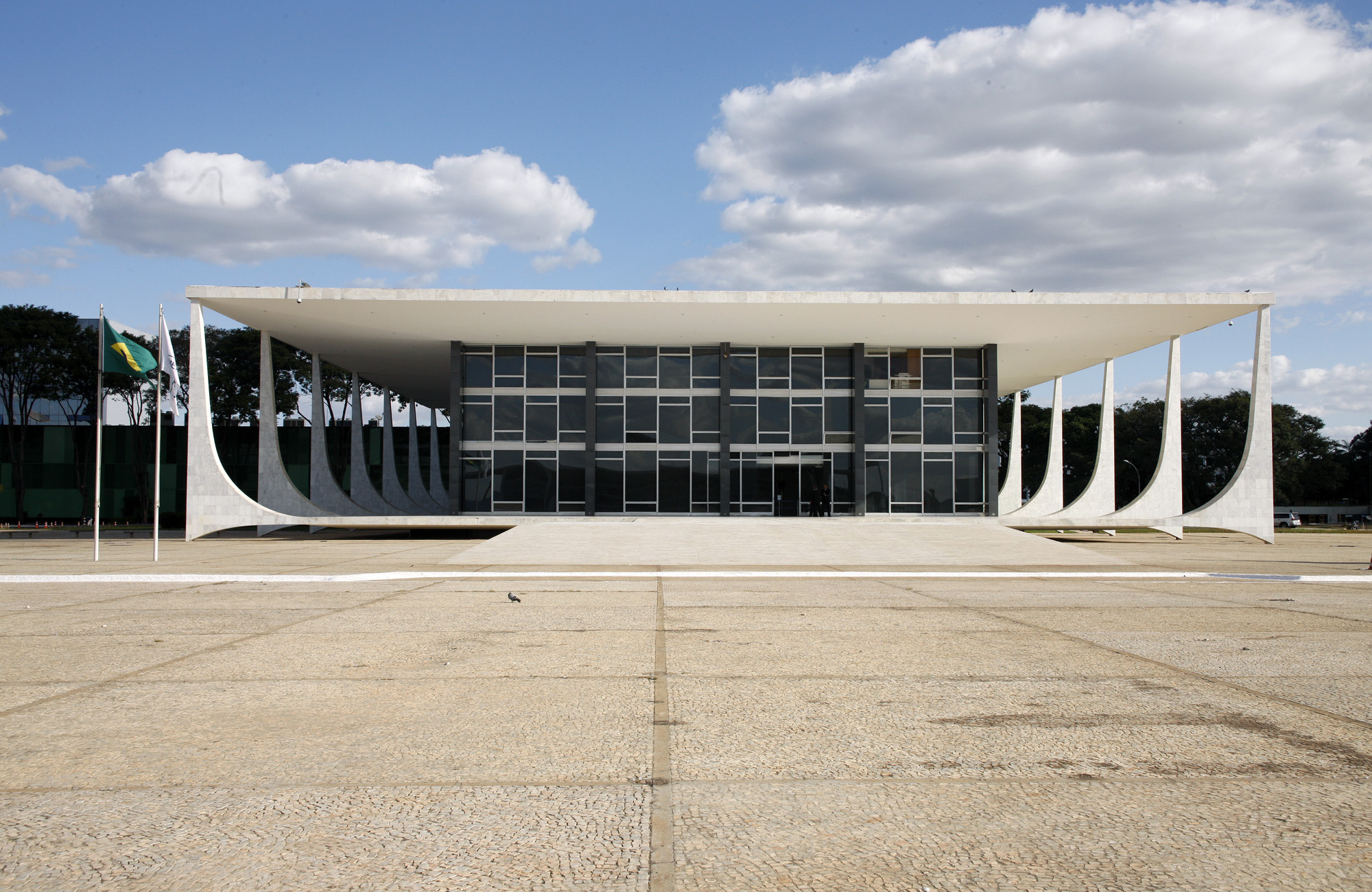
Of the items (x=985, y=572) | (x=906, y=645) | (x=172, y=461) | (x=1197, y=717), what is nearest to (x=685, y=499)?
(x=985, y=572)

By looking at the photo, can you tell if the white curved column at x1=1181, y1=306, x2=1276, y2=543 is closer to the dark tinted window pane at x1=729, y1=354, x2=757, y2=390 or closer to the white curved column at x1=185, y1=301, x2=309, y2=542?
the dark tinted window pane at x1=729, y1=354, x2=757, y2=390

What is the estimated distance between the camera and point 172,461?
193 ft

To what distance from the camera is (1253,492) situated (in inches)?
1249

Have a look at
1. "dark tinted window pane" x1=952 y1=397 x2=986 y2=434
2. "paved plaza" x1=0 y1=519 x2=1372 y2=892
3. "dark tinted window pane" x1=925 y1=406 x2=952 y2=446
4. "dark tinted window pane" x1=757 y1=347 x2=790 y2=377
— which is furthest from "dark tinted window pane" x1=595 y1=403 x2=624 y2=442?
"paved plaza" x1=0 y1=519 x2=1372 y2=892

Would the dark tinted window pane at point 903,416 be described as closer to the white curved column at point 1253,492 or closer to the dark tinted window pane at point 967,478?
the dark tinted window pane at point 967,478

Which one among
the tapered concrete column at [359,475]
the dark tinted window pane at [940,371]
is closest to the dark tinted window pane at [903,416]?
the dark tinted window pane at [940,371]

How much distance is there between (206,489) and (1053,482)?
125 ft

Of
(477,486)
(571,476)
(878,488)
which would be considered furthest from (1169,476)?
(477,486)

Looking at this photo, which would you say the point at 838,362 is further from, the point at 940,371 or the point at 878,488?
the point at 878,488

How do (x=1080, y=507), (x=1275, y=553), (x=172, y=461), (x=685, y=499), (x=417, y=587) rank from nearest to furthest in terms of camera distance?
(x=417, y=587) → (x=1275, y=553) → (x=685, y=499) → (x=1080, y=507) → (x=172, y=461)

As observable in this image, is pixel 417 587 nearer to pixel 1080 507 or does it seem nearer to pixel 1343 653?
pixel 1343 653

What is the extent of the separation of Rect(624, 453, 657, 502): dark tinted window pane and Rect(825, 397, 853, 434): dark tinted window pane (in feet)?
24.5

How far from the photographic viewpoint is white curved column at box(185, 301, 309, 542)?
3109 centimetres

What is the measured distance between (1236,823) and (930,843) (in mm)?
1494
